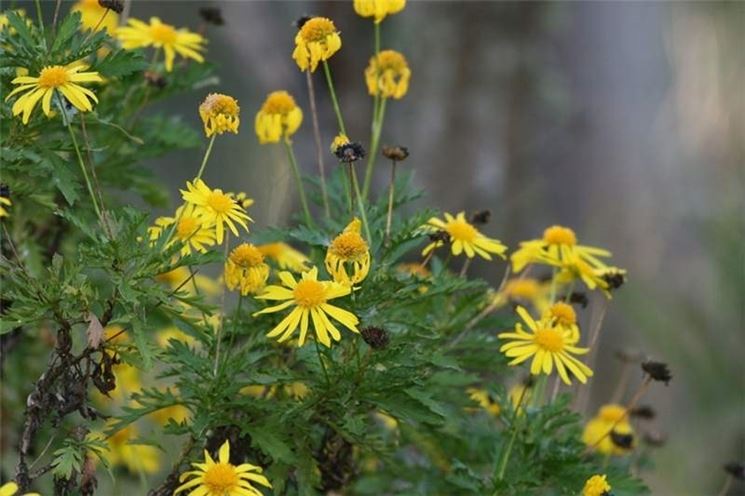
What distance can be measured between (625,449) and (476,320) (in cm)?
34

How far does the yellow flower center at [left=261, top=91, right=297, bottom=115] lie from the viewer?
5.13 ft

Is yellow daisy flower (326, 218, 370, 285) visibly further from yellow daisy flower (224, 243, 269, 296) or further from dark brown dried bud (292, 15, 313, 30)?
dark brown dried bud (292, 15, 313, 30)

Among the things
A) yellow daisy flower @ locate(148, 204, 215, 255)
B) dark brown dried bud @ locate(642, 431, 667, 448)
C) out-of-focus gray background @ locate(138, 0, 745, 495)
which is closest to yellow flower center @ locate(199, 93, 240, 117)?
yellow daisy flower @ locate(148, 204, 215, 255)

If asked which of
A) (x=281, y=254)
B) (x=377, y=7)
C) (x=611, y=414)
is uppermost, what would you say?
(x=377, y=7)

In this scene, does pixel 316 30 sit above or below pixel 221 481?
above

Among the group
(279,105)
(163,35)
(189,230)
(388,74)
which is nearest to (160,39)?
(163,35)

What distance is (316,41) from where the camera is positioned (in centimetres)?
142

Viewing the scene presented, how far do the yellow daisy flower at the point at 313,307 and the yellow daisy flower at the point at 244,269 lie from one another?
Answer: 31 mm

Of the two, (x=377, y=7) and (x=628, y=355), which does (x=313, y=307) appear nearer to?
(x=377, y=7)

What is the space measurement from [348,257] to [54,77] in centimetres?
40

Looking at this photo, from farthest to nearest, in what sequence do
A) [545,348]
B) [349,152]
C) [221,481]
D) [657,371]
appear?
1. [657,371]
2. [545,348]
3. [349,152]
4. [221,481]

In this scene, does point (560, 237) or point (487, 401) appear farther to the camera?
point (487, 401)

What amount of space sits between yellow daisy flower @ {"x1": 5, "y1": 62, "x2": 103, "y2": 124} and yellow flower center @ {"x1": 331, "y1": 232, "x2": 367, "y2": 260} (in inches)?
12.8

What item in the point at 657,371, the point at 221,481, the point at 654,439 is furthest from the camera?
the point at 654,439
